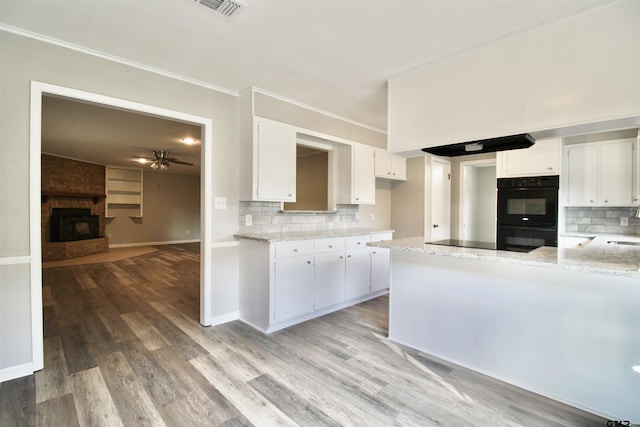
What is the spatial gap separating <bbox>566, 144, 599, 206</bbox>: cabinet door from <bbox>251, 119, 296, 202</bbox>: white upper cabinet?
12.4ft

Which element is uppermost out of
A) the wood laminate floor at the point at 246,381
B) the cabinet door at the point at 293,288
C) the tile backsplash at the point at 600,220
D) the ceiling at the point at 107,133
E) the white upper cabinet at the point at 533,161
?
the ceiling at the point at 107,133

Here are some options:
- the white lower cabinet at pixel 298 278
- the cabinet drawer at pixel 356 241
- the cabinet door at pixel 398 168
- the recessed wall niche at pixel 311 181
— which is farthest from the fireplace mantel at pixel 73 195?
the cabinet door at pixel 398 168

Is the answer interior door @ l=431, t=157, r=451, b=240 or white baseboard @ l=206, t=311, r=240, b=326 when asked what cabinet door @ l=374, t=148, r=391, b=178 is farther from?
white baseboard @ l=206, t=311, r=240, b=326

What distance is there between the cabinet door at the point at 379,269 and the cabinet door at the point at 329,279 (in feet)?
1.94

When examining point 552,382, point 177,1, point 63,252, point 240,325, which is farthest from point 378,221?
point 63,252

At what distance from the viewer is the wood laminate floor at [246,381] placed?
5.74ft

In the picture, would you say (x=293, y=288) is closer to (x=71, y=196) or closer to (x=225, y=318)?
(x=225, y=318)

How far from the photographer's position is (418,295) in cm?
257

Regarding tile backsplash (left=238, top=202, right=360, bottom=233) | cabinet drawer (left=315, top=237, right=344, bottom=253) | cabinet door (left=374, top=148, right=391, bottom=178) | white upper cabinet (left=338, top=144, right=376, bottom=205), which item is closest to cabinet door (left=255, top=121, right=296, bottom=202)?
tile backsplash (left=238, top=202, right=360, bottom=233)

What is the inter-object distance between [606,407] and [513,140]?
5.95ft

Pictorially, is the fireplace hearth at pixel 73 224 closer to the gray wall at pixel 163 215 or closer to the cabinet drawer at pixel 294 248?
the gray wall at pixel 163 215

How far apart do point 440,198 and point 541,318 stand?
10.8 feet

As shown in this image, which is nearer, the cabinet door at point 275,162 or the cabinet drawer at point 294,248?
the cabinet drawer at point 294,248

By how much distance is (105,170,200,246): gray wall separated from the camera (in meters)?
8.77
